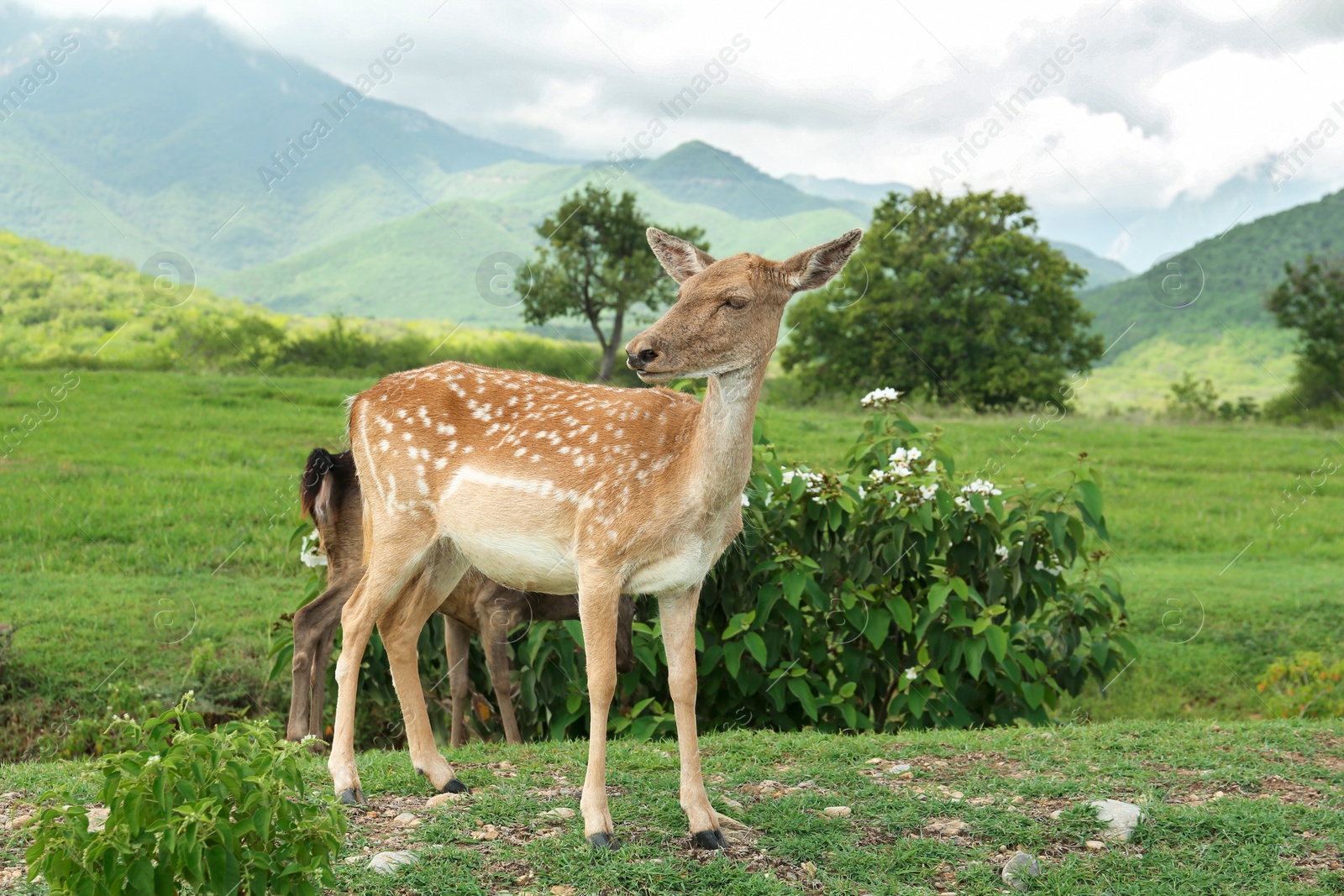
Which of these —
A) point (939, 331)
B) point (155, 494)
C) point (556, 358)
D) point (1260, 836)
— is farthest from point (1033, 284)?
point (1260, 836)

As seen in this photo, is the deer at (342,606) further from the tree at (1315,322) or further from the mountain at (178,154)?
the mountain at (178,154)

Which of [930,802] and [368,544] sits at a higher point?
[368,544]

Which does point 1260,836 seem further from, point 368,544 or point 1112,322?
point 1112,322

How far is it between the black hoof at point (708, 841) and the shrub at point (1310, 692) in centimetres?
550

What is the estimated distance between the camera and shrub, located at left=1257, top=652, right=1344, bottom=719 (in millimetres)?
8375

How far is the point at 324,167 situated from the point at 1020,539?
3338 inches

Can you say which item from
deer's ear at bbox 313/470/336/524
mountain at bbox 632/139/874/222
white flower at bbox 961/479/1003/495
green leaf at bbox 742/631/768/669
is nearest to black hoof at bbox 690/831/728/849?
green leaf at bbox 742/631/768/669

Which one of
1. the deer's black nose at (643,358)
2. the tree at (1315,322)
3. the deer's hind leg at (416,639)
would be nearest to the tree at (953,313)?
the tree at (1315,322)

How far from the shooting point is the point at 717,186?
112375 mm

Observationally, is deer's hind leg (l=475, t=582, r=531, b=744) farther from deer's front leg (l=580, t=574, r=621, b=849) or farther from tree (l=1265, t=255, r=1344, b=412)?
tree (l=1265, t=255, r=1344, b=412)

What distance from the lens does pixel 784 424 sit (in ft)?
65.9

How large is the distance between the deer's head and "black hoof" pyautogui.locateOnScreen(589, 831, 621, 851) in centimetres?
181

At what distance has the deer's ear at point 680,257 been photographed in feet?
15.9

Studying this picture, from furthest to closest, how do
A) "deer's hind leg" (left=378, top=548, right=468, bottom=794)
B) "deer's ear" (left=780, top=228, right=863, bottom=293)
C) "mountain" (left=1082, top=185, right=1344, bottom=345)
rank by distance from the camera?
"mountain" (left=1082, top=185, right=1344, bottom=345)
"deer's hind leg" (left=378, top=548, right=468, bottom=794)
"deer's ear" (left=780, top=228, right=863, bottom=293)
